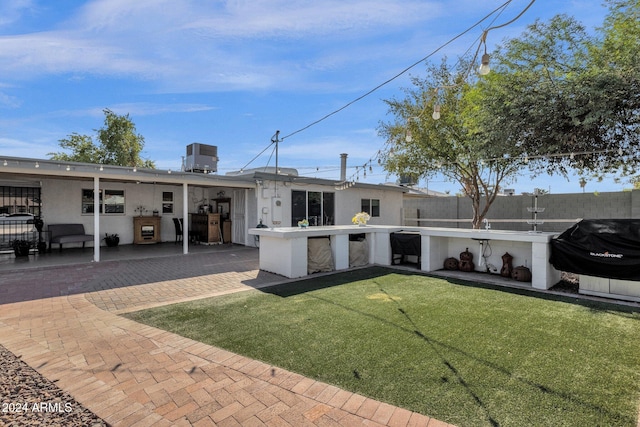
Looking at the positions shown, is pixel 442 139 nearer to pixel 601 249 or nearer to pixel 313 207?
pixel 313 207

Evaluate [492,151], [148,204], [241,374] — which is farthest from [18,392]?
[148,204]

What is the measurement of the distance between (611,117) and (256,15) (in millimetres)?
7330

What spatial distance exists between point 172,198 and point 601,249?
13297 millimetres

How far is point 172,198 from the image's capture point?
518 inches

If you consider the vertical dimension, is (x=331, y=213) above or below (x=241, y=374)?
above

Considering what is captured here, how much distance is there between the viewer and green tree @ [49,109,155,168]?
22344 mm

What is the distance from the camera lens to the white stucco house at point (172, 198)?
10.0m

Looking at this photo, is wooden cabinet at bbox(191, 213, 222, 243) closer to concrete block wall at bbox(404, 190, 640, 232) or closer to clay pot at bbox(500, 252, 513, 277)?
concrete block wall at bbox(404, 190, 640, 232)

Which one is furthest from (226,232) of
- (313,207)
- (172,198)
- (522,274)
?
(522,274)

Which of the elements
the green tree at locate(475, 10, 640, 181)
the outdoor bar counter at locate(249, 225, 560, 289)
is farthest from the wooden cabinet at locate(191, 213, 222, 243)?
the green tree at locate(475, 10, 640, 181)

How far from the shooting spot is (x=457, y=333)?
355 cm

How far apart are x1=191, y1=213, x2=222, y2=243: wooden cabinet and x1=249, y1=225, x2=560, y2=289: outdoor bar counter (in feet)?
20.3

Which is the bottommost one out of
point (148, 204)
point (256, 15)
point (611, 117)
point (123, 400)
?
point (123, 400)

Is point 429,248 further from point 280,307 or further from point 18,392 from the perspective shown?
point 18,392
